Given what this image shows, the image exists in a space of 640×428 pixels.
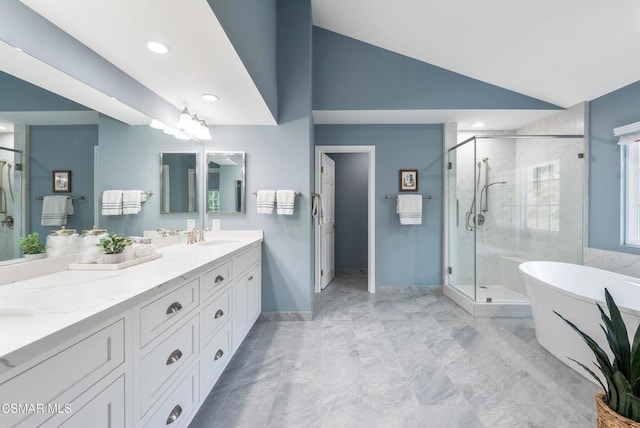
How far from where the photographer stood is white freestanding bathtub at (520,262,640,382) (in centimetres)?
178

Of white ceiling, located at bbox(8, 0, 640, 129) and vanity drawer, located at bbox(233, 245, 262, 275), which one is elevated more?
white ceiling, located at bbox(8, 0, 640, 129)

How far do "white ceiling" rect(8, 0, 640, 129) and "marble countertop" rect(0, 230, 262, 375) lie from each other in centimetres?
113

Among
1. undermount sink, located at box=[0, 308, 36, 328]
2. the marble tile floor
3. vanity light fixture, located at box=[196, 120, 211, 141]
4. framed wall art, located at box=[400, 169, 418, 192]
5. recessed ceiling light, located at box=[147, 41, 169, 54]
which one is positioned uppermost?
recessed ceiling light, located at box=[147, 41, 169, 54]

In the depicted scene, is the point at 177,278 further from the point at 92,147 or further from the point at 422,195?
the point at 422,195

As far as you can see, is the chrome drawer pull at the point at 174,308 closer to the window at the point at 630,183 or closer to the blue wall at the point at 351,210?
the window at the point at 630,183

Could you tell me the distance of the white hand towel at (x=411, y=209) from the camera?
11.6 feet

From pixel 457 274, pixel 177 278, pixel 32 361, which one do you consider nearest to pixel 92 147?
pixel 177 278

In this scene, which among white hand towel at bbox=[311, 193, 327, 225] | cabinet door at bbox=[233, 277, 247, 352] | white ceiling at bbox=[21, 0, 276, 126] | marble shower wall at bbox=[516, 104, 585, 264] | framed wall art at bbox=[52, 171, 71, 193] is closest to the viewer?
white ceiling at bbox=[21, 0, 276, 126]

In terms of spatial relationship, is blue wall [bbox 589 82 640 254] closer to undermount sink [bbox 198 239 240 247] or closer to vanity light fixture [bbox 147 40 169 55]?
undermount sink [bbox 198 239 240 247]

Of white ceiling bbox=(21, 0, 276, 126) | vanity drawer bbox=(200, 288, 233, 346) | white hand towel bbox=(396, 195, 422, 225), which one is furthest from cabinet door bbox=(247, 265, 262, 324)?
white hand towel bbox=(396, 195, 422, 225)

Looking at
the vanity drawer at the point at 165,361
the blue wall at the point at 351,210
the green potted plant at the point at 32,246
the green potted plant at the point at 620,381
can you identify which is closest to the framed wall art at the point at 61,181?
the green potted plant at the point at 32,246

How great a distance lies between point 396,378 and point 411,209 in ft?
7.16

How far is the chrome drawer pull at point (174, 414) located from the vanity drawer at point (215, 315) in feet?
0.99

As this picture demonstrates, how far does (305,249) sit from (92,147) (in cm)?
185
